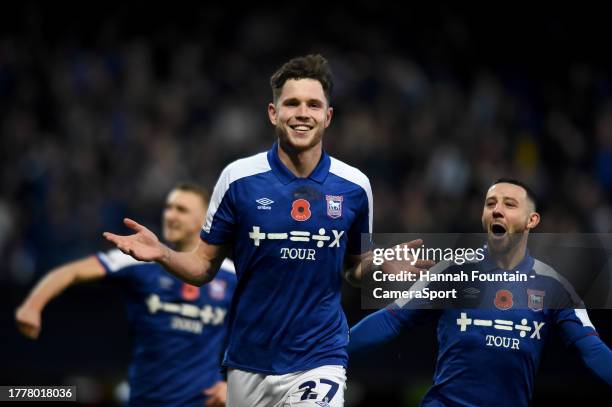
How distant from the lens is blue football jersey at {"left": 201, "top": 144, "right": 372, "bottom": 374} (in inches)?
213

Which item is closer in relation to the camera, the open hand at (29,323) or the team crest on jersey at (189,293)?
the open hand at (29,323)

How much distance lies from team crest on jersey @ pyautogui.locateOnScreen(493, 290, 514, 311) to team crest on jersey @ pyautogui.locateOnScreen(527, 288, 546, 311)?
0.33 ft

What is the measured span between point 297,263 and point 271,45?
34.3ft

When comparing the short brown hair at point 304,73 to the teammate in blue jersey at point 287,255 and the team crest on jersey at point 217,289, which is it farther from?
the team crest on jersey at point 217,289

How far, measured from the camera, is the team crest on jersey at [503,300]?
5.78 meters

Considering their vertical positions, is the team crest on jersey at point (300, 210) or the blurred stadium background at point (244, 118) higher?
the blurred stadium background at point (244, 118)

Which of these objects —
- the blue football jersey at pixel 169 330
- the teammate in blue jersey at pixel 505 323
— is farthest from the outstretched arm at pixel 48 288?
the teammate in blue jersey at pixel 505 323

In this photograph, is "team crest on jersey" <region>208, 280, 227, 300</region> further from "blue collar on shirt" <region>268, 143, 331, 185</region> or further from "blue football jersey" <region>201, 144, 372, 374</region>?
"blue collar on shirt" <region>268, 143, 331, 185</region>

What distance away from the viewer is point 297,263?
17.8 feet

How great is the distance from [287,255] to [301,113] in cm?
75

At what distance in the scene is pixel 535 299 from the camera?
18.9 feet

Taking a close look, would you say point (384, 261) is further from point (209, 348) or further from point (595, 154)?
point (595, 154)

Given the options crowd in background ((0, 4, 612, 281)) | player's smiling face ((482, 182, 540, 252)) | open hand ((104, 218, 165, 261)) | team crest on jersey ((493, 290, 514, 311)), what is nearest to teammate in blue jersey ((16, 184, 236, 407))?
open hand ((104, 218, 165, 261))

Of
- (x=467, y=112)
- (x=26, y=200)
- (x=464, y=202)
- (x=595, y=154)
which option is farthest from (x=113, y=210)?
(x=595, y=154)
